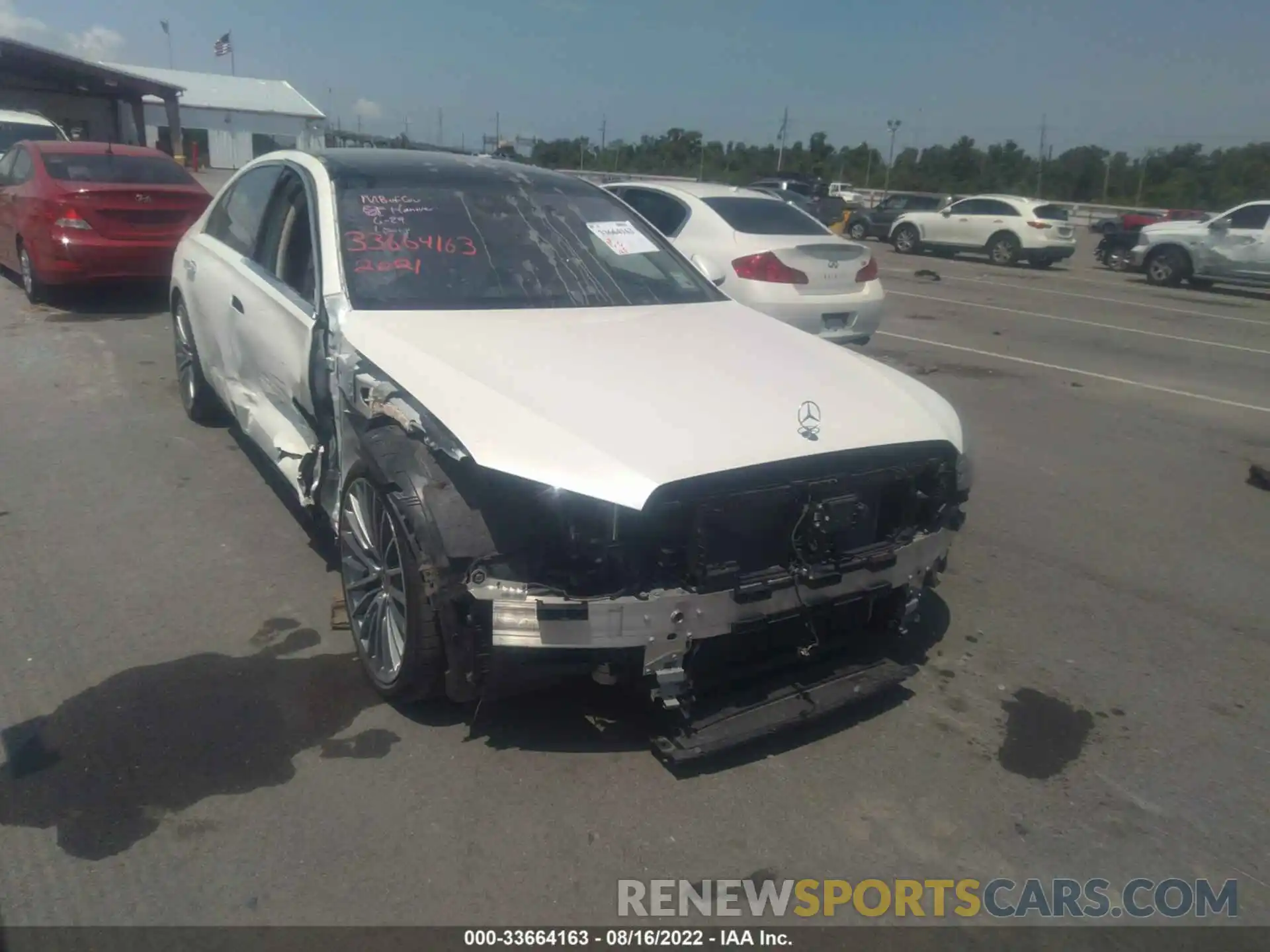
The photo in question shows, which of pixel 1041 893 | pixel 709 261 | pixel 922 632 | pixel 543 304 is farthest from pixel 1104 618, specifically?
pixel 709 261

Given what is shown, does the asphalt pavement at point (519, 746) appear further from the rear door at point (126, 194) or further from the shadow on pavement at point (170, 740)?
the rear door at point (126, 194)

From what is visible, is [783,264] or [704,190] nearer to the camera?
[783,264]

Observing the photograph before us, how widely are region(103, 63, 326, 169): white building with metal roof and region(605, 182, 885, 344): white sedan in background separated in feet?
174

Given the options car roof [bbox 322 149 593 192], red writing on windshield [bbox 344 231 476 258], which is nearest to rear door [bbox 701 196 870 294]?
car roof [bbox 322 149 593 192]

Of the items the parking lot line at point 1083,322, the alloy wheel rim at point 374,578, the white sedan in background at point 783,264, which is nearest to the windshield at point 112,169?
the white sedan in background at point 783,264

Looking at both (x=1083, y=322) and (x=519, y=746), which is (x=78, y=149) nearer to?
(x=519, y=746)

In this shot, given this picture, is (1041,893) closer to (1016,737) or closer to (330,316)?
(1016,737)

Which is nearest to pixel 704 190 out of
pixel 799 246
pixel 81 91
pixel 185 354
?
pixel 799 246

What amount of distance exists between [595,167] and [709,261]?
50.2 m

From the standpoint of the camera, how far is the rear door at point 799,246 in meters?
8.30

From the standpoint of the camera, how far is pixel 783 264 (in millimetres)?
8266

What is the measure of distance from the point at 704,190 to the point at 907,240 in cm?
1757

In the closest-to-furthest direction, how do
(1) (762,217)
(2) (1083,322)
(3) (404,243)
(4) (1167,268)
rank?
(3) (404,243), (1) (762,217), (2) (1083,322), (4) (1167,268)

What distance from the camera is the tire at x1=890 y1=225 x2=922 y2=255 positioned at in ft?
82.9
